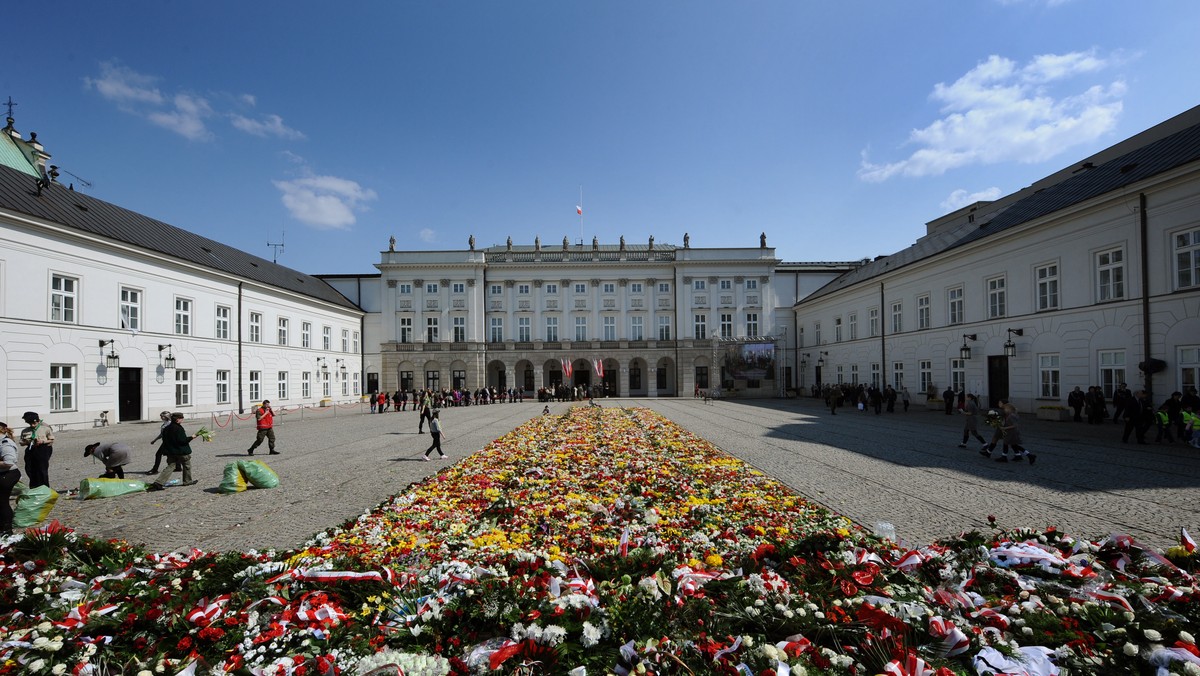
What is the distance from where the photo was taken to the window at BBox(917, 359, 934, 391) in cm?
3186

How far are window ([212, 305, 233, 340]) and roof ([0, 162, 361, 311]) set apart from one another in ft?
7.88

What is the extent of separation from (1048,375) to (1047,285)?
4017 mm

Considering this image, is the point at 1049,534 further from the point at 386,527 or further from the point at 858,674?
the point at 386,527

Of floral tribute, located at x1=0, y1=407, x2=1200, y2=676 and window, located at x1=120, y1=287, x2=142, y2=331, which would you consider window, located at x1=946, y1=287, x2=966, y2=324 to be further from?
window, located at x1=120, y1=287, x2=142, y2=331

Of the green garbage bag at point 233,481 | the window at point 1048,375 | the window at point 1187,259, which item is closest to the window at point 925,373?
the window at point 1048,375

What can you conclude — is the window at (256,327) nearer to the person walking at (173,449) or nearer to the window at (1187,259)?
the person walking at (173,449)

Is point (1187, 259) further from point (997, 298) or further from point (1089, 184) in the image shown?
point (997, 298)

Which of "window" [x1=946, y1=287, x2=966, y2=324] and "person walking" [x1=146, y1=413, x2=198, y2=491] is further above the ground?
"window" [x1=946, y1=287, x2=966, y2=324]

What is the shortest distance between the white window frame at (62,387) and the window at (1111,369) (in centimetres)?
4381

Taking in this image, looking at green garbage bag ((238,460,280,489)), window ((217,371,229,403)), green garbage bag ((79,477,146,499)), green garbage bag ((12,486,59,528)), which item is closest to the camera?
green garbage bag ((12,486,59,528))

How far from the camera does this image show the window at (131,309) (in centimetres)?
2712

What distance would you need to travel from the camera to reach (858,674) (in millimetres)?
3488

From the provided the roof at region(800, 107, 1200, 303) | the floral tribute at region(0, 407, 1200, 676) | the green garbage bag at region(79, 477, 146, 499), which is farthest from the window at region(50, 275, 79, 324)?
the roof at region(800, 107, 1200, 303)

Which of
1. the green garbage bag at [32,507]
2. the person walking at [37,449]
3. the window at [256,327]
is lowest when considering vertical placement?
the green garbage bag at [32,507]
